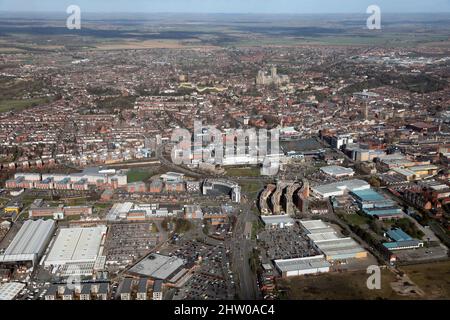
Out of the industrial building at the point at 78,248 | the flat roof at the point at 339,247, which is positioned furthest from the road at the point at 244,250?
the industrial building at the point at 78,248

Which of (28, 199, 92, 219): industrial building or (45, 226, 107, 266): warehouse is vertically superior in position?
(28, 199, 92, 219): industrial building

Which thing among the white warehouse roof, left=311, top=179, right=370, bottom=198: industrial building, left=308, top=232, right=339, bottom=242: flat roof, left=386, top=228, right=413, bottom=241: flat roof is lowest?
left=308, top=232, right=339, bottom=242: flat roof

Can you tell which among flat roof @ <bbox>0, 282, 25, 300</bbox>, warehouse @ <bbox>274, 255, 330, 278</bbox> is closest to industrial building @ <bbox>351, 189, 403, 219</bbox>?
warehouse @ <bbox>274, 255, 330, 278</bbox>

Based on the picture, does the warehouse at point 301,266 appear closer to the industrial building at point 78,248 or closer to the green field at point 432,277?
the green field at point 432,277

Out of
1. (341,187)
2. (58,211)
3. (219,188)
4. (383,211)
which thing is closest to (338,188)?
(341,187)

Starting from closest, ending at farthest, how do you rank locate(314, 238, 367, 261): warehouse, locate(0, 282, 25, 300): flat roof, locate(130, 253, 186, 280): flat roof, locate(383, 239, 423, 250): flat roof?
locate(0, 282, 25, 300): flat roof, locate(130, 253, 186, 280): flat roof, locate(314, 238, 367, 261): warehouse, locate(383, 239, 423, 250): flat roof

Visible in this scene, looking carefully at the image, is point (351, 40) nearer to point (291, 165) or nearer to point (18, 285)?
point (291, 165)

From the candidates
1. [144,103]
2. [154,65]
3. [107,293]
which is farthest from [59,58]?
[107,293]

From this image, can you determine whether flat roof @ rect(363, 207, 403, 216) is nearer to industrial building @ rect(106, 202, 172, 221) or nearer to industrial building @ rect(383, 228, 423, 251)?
industrial building @ rect(383, 228, 423, 251)
